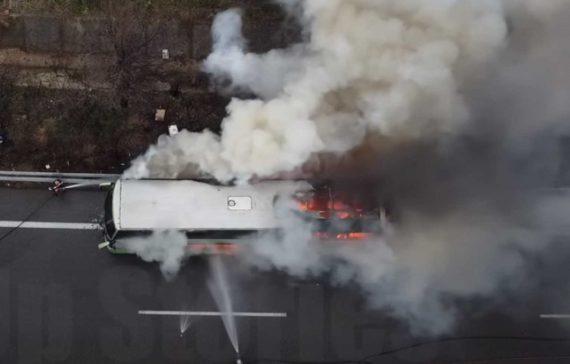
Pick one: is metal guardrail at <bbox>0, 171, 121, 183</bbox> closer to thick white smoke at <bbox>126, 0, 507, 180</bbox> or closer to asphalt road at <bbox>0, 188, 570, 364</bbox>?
asphalt road at <bbox>0, 188, 570, 364</bbox>

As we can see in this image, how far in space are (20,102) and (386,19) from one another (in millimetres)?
7460

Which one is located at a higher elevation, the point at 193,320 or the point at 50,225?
the point at 50,225

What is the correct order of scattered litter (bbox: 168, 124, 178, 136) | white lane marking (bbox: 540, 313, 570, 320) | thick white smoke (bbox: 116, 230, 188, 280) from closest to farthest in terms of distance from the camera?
thick white smoke (bbox: 116, 230, 188, 280)
white lane marking (bbox: 540, 313, 570, 320)
scattered litter (bbox: 168, 124, 178, 136)

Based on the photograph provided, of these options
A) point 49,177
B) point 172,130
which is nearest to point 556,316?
point 172,130

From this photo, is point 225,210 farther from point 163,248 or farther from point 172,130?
point 172,130

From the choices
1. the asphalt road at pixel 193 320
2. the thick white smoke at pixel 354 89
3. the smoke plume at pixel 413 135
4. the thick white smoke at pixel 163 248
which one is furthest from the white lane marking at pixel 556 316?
the thick white smoke at pixel 163 248

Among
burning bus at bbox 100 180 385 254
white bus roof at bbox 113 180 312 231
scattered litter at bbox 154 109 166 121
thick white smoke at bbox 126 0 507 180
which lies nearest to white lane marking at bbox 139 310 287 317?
burning bus at bbox 100 180 385 254

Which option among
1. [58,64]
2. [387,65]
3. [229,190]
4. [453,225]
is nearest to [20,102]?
[58,64]

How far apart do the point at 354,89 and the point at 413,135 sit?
1557 millimetres

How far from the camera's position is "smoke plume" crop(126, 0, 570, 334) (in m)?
10.5

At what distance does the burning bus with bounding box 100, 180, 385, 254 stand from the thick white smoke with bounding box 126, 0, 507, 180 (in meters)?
0.38

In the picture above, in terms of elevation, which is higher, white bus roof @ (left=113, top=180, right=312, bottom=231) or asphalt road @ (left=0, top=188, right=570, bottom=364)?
white bus roof @ (left=113, top=180, right=312, bottom=231)

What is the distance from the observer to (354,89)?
35.7 ft

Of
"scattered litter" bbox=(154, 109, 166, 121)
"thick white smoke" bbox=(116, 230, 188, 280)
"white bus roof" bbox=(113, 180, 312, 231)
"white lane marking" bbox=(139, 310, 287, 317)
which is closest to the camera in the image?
"white bus roof" bbox=(113, 180, 312, 231)
